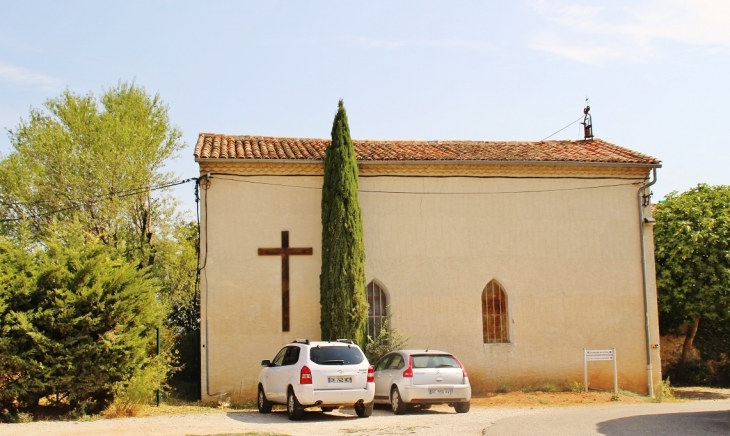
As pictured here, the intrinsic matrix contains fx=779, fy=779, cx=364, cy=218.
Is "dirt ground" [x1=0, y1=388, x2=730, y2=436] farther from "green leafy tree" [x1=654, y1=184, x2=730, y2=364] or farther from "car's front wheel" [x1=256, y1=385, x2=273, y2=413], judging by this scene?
"green leafy tree" [x1=654, y1=184, x2=730, y2=364]

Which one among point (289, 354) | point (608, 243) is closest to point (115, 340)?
point (289, 354)

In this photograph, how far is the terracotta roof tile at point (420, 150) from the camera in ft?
68.7

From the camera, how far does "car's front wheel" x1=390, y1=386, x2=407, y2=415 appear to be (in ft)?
54.1

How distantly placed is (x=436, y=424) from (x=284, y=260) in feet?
24.7

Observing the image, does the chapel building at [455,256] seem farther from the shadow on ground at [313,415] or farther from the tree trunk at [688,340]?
the tree trunk at [688,340]

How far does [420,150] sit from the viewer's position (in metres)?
22.6

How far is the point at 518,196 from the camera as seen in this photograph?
869 inches

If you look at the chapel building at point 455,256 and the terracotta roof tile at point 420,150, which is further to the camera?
the terracotta roof tile at point 420,150

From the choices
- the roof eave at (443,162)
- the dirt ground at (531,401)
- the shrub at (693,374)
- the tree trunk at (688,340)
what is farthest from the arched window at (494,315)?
the tree trunk at (688,340)

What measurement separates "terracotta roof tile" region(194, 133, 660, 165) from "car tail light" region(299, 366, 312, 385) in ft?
23.3

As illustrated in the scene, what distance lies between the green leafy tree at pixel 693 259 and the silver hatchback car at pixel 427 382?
37.3 ft

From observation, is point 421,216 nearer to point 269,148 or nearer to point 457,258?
point 457,258

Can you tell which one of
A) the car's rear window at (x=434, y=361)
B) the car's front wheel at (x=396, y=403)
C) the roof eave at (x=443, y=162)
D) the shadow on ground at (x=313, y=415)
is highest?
the roof eave at (x=443, y=162)

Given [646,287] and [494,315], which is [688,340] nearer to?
[646,287]
